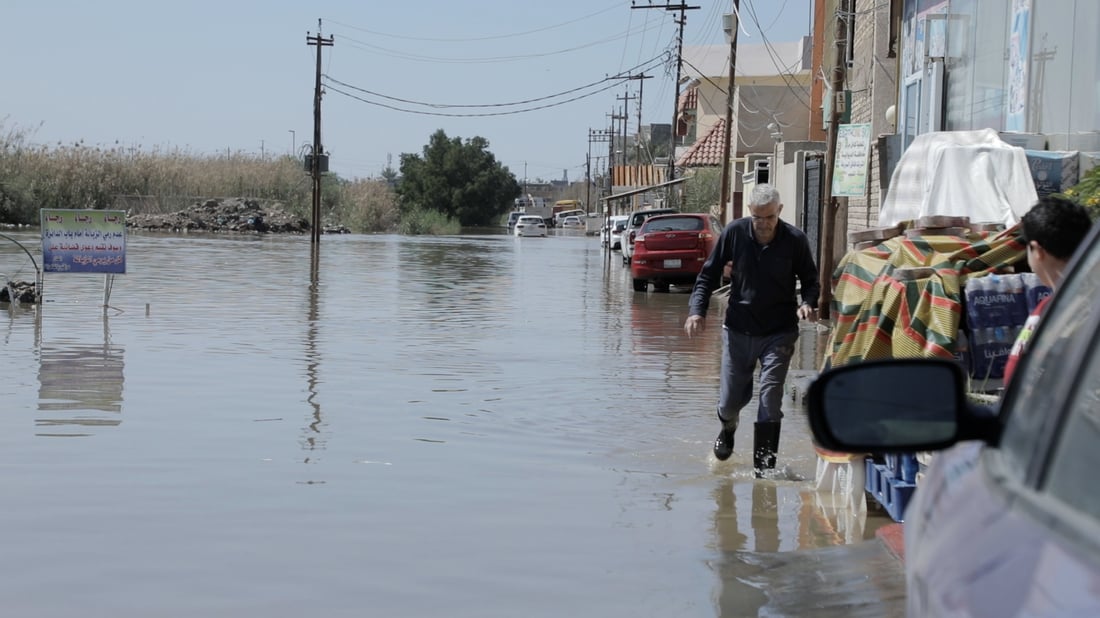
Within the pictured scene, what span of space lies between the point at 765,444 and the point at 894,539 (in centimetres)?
232

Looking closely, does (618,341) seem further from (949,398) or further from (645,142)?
(645,142)

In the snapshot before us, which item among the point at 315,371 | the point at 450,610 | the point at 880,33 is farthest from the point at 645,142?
the point at 450,610

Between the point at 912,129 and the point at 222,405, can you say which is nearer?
the point at 222,405

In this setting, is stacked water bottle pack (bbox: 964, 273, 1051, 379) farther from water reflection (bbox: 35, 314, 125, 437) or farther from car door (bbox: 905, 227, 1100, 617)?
water reflection (bbox: 35, 314, 125, 437)

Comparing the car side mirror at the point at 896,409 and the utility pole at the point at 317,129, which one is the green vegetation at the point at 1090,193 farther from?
the utility pole at the point at 317,129

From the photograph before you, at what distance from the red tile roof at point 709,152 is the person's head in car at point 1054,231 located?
43.2m

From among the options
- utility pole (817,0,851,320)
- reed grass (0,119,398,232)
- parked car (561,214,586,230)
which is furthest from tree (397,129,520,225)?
utility pole (817,0,851,320)

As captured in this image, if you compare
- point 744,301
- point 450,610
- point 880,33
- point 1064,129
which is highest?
point 880,33

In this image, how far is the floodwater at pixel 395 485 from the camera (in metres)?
5.98

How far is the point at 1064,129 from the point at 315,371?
6938 millimetres

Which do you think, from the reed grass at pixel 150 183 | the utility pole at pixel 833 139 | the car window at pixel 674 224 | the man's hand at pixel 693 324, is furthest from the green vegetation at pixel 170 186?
the man's hand at pixel 693 324

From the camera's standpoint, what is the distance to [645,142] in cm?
11762

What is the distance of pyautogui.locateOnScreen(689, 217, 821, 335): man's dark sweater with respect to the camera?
8445mm

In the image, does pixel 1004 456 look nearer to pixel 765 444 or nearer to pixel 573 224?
pixel 765 444
